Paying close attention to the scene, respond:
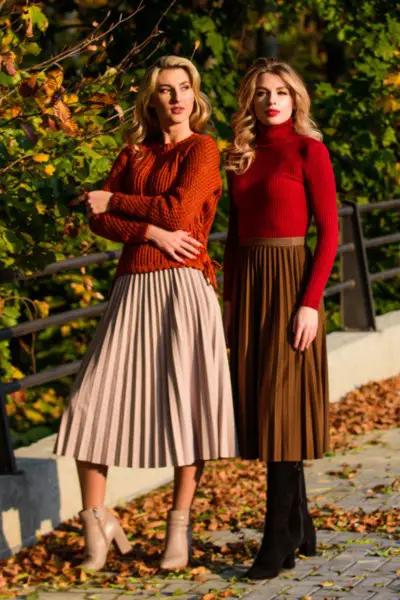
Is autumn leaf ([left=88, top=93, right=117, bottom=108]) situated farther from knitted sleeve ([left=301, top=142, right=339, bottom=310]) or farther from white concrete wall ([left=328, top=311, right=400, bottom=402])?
white concrete wall ([left=328, top=311, right=400, bottom=402])

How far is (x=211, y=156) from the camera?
5.71m

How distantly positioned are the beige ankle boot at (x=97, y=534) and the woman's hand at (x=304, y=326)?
3.66ft

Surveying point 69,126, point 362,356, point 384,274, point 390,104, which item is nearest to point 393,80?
point 390,104

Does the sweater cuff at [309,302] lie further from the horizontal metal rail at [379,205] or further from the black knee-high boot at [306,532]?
the horizontal metal rail at [379,205]

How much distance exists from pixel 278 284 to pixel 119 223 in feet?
2.32

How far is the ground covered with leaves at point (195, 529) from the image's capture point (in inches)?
233

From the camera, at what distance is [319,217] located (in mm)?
5500

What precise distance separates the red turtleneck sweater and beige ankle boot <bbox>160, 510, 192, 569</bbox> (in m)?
1.06

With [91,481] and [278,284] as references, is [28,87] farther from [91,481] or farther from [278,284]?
[91,481]

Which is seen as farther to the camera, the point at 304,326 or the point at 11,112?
the point at 11,112

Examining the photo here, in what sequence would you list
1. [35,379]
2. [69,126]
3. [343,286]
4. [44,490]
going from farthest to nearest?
[343,286] < [35,379] < [44,490] < [69,126]

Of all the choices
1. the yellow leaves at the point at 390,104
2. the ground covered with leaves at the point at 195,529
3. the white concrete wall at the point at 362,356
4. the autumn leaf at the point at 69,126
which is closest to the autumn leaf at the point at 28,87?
the autumn leaf at the point at 69,126

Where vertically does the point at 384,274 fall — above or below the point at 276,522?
above

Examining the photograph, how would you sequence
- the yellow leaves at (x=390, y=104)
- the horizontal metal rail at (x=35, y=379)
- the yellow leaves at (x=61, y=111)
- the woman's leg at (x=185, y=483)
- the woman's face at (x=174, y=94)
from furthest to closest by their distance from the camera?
the yellow leaves at (x=390, y=104) → the horizontal metal rail at (x=35, y=379) → the woman's leg at (x=185, y=483) → the woman's face at (x=174, y=94) → the yellow leaves at (x=61, y=111)
